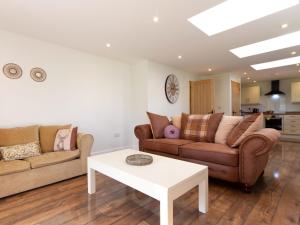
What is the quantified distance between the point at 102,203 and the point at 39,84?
2.43 metres

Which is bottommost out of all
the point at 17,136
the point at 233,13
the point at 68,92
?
the point at 17,136

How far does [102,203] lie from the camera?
189cm

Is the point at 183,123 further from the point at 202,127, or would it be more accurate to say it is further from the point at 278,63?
the point at 278,63

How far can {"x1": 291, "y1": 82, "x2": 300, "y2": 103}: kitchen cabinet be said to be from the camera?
608 centimetres

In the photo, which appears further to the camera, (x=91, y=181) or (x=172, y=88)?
→ (x=172, y=88)

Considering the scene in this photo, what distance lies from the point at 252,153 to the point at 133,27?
2.35 meters

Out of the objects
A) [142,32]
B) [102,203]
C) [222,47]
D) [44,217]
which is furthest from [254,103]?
[44,217]

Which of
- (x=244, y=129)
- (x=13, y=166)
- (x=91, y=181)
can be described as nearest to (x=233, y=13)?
(x=244, y=129)

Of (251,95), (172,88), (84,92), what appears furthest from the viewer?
(251,95)

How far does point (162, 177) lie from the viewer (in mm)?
1450

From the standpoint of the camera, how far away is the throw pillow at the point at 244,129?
222 centimetres

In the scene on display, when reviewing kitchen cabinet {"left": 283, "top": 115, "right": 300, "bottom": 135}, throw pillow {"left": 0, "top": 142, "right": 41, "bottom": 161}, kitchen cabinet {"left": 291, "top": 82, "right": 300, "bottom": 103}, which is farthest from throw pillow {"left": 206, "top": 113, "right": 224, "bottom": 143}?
kitchen cabinet {"left": 291, "top": 82, "right": 300, "bottom": 103}

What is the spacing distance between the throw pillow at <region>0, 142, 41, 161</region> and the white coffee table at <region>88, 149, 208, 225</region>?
106 centimetres

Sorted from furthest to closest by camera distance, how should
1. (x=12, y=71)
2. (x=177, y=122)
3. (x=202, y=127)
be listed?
(x=177, y=122) < (x=202, y=127) < (x=12, y=71)
